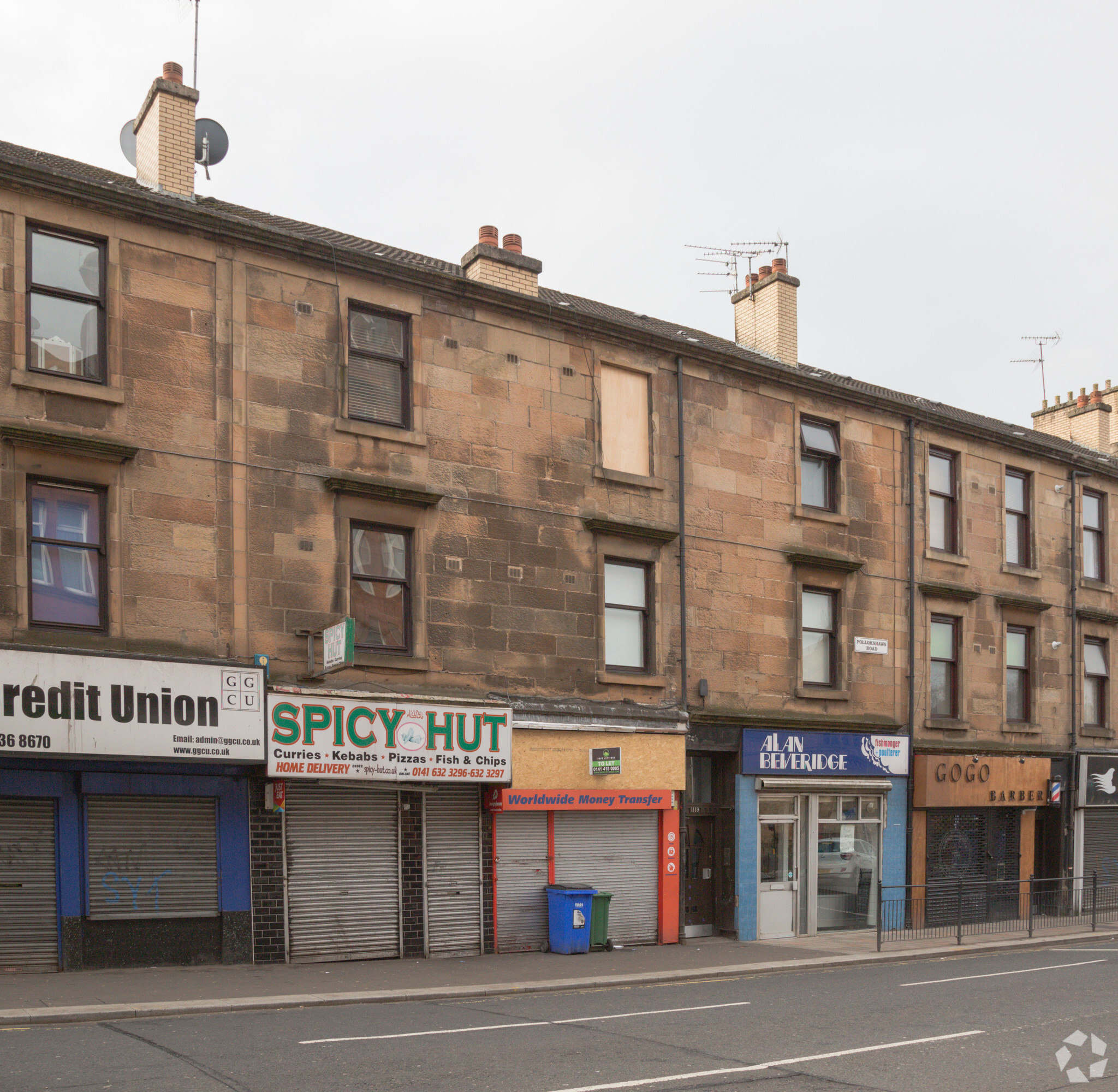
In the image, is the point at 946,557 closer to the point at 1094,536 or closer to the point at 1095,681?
the point at 1094,536

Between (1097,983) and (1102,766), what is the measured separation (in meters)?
13.6

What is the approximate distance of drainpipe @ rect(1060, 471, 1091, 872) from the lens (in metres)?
27.2

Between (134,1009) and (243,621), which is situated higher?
(243,621)

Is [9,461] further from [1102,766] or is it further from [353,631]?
[1102,766]

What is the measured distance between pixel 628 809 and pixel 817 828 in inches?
175

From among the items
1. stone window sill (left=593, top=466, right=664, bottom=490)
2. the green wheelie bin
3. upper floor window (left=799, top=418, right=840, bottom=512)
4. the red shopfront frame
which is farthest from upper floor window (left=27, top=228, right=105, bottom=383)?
Result: upper floor window (left=799, top=418, right=840, bottom=512)

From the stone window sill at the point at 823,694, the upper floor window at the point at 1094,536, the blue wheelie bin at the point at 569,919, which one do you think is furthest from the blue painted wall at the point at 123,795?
the upper floor window at the point at 1094,536

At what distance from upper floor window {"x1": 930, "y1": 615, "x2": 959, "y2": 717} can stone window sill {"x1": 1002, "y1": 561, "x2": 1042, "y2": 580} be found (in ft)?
6.00

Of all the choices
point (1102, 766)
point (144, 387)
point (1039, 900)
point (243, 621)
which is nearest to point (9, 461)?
point (144, 387)

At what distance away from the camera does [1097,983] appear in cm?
1534

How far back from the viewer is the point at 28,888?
14.9m

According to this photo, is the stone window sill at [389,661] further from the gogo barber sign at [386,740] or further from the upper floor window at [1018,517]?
the upper floor window at [1018,517]

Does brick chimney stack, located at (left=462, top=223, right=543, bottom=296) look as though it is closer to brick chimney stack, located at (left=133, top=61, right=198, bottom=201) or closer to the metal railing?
brick chimney stack, located at (left=133, top=61, right=198, bottom=201)

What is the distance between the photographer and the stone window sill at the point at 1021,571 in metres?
26.7
